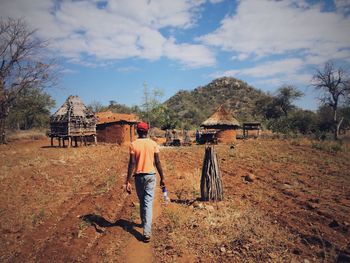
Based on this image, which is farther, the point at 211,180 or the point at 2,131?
the point at 2,131

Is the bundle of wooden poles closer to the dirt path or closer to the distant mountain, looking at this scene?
the dirt path

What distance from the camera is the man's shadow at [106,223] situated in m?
5.61

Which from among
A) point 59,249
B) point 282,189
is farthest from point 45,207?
point 282,189

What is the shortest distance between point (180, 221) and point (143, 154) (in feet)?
5.50

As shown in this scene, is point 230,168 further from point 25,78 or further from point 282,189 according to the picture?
point 25,78

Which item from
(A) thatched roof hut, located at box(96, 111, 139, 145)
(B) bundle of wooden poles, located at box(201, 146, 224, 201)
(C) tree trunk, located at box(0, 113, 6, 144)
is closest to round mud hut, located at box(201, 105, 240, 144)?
(A) thatched roof hut, located at box(96, 111, 139, 145)

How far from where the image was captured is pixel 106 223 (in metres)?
6.12

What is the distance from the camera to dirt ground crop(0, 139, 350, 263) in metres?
4.73

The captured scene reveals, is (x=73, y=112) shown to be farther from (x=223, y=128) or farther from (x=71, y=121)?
(x=223, y=128)

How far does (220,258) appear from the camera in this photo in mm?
→ 4562

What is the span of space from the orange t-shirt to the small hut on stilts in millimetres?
20104

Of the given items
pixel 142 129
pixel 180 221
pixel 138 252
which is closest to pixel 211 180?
pixel 180 221

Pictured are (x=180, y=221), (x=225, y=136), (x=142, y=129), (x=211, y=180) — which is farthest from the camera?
(x=225, y=136)

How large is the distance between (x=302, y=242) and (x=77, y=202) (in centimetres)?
549
